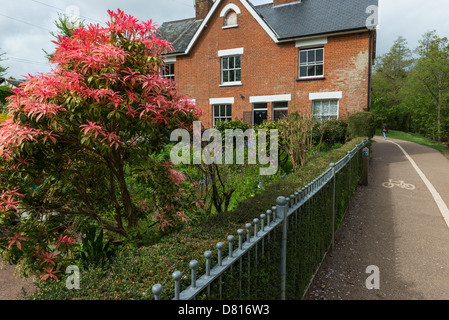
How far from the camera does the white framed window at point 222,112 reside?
19938mm

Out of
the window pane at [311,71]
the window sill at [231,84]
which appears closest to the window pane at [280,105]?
the window pane at [311,71]

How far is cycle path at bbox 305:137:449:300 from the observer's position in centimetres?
405

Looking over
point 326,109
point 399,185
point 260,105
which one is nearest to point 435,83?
point 326,109

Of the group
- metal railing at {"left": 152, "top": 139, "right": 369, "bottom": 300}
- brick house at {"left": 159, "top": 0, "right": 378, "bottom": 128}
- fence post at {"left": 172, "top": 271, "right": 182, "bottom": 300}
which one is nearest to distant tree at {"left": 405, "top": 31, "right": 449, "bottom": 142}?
brick house at {"left": 159, "top": 0, "right": 378, "bottom": 128}

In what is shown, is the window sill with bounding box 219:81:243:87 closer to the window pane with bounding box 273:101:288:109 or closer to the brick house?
the brick house

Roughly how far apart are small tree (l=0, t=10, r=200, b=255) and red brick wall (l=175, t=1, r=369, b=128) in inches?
567

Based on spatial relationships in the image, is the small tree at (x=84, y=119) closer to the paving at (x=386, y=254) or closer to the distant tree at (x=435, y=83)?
the paving at (x=386, y=254)

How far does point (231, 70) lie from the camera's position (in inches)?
770

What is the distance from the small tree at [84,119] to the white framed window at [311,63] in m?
15.8

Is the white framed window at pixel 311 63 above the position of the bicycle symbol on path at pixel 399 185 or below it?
above

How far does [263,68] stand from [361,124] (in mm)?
6926

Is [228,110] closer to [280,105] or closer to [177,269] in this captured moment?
[280,105]
